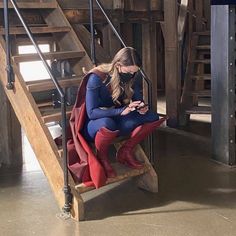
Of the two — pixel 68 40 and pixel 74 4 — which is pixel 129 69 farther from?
pixel 74 4

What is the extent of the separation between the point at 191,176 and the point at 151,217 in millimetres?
1018

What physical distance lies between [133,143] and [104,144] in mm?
357

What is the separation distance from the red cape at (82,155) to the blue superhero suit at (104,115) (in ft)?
0.18

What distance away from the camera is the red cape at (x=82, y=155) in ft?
11.3

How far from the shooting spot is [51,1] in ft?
15.5

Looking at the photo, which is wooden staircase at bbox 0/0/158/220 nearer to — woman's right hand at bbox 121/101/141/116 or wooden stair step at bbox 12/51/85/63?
wooden stair step at bbox 12/51/85/63

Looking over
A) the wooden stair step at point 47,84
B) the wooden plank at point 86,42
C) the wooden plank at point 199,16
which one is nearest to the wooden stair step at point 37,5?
the wooden plank at point 86,42

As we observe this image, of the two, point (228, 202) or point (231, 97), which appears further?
point (231, 97)

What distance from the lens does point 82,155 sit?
11.5 ft

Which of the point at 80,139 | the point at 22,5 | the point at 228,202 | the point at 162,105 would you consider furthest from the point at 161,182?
the point at 162,105

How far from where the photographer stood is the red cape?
3447mm

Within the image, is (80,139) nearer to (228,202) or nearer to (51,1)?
(228,202)

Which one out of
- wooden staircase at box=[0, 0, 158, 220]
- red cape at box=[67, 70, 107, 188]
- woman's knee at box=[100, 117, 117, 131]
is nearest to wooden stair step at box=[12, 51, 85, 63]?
wooden staircase at box=[0, 0, 158, 220]

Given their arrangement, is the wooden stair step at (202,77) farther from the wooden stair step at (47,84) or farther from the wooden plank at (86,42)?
the wooden stair step at (47,84)
